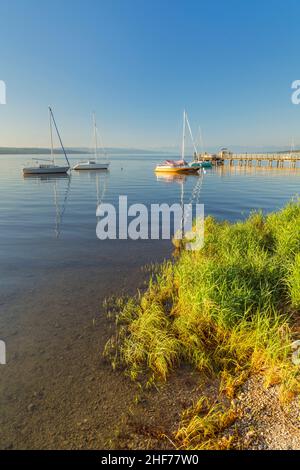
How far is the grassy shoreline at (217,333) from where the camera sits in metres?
3.89

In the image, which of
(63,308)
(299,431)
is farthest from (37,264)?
(299,431)

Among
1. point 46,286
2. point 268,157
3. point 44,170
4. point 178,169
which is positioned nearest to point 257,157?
point 268,157

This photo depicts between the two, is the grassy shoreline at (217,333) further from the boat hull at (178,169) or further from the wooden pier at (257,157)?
the wooden pier at (257,157)

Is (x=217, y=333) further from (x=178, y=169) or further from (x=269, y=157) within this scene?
(x=269, y=157)

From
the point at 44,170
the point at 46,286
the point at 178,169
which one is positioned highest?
the point at 178,169

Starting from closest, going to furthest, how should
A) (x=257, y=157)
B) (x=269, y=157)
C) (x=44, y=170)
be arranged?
1. (x=44, y=170)
2. (x=269, y=157)
3. (x=257, y=157)

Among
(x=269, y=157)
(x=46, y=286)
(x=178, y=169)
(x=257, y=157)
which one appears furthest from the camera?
→ (x=257, y=157)

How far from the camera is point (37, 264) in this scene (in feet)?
35.2

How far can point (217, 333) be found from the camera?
523 cm

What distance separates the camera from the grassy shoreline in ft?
12.8

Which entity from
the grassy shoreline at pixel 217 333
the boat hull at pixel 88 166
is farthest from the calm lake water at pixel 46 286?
the boat hull at pixel 88 166

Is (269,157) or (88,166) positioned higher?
(269,157)

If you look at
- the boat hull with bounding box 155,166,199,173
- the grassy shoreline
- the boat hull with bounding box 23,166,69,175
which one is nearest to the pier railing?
the boat hull with bounding box 155,166,199,173

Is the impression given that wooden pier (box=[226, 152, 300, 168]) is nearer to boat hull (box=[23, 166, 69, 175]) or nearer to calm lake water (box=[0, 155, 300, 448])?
boat hull (box=[23, 166, 69, 175])
